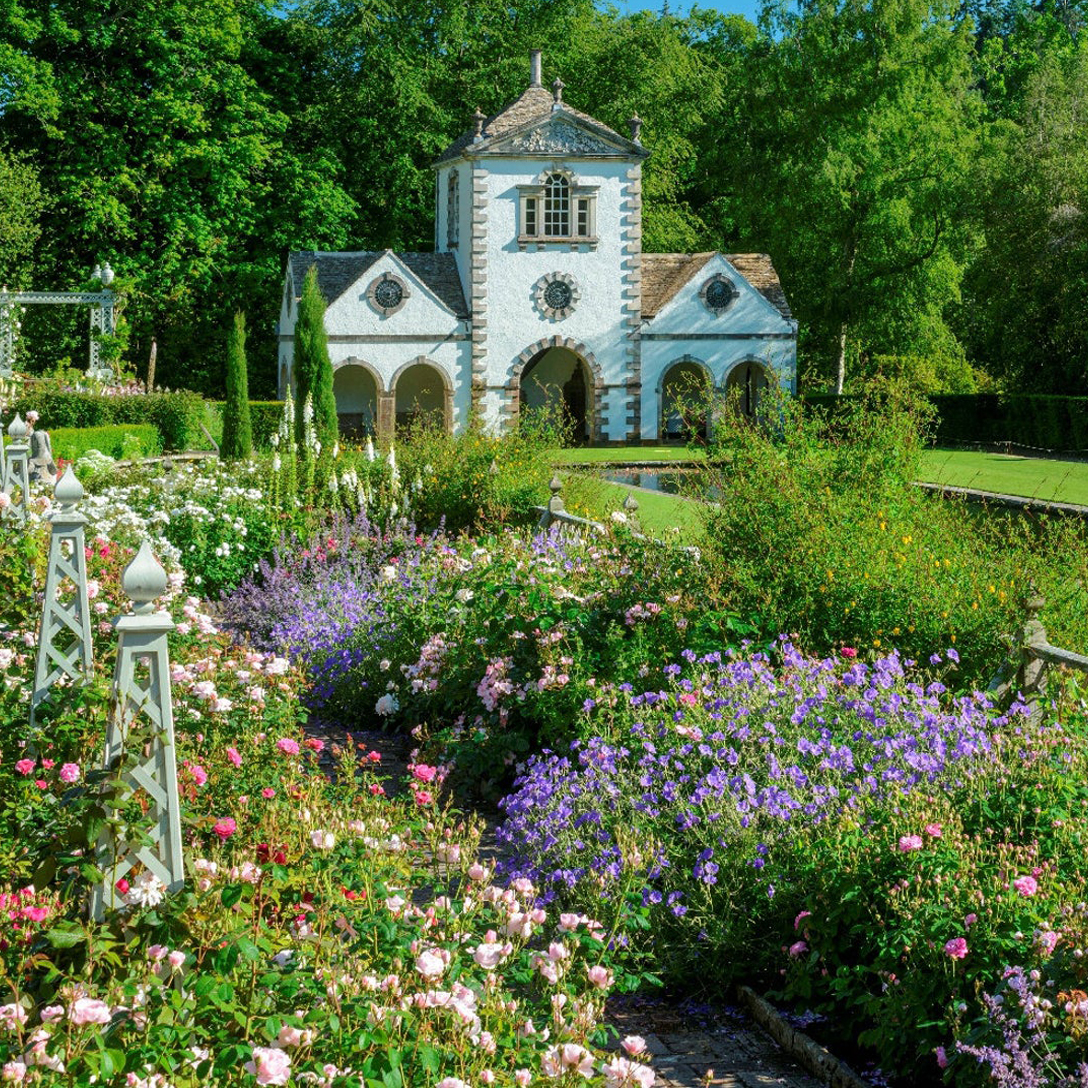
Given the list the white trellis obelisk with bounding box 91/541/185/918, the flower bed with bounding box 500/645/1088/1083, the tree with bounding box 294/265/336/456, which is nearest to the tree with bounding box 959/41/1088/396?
the tree with bounding box 294/265/336/456

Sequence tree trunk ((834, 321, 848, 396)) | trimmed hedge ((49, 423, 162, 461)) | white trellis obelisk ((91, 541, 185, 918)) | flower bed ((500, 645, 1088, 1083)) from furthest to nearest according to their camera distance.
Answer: tree trunk ((834, 321, 848, 396)), trimmed hedge ((49, 423, 162, 461)), flower bed ((500, 645, 1088, 1083)), white trellis obelisk ((91, 541, 185, 918))

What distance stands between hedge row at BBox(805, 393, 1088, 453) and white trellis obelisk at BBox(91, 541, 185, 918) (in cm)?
2514

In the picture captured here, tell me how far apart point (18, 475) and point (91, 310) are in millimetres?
22335

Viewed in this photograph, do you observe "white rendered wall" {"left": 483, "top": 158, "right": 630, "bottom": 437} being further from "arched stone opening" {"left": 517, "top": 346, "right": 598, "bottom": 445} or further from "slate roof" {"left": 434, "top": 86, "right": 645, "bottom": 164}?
"arched stone opening" {"left": 517, "top": 346, "right": 598, "bottom": 445}

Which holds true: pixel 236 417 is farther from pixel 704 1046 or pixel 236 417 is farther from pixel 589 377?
pixel 704 1046

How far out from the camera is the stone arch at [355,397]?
107 ft

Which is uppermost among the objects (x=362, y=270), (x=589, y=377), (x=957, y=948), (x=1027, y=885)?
(x=362, y=270)

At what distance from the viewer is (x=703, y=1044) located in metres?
4.36

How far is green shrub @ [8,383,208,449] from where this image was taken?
22734 mm

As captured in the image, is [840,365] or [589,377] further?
[840,365]

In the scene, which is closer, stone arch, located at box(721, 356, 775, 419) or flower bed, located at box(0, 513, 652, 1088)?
flower bed, located at box(0, 513, 652, 1088)

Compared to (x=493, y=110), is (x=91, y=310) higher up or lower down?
lower down

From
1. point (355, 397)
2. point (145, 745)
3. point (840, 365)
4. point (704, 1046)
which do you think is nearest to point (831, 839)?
point (704, 1046)

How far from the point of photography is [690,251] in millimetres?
39906
